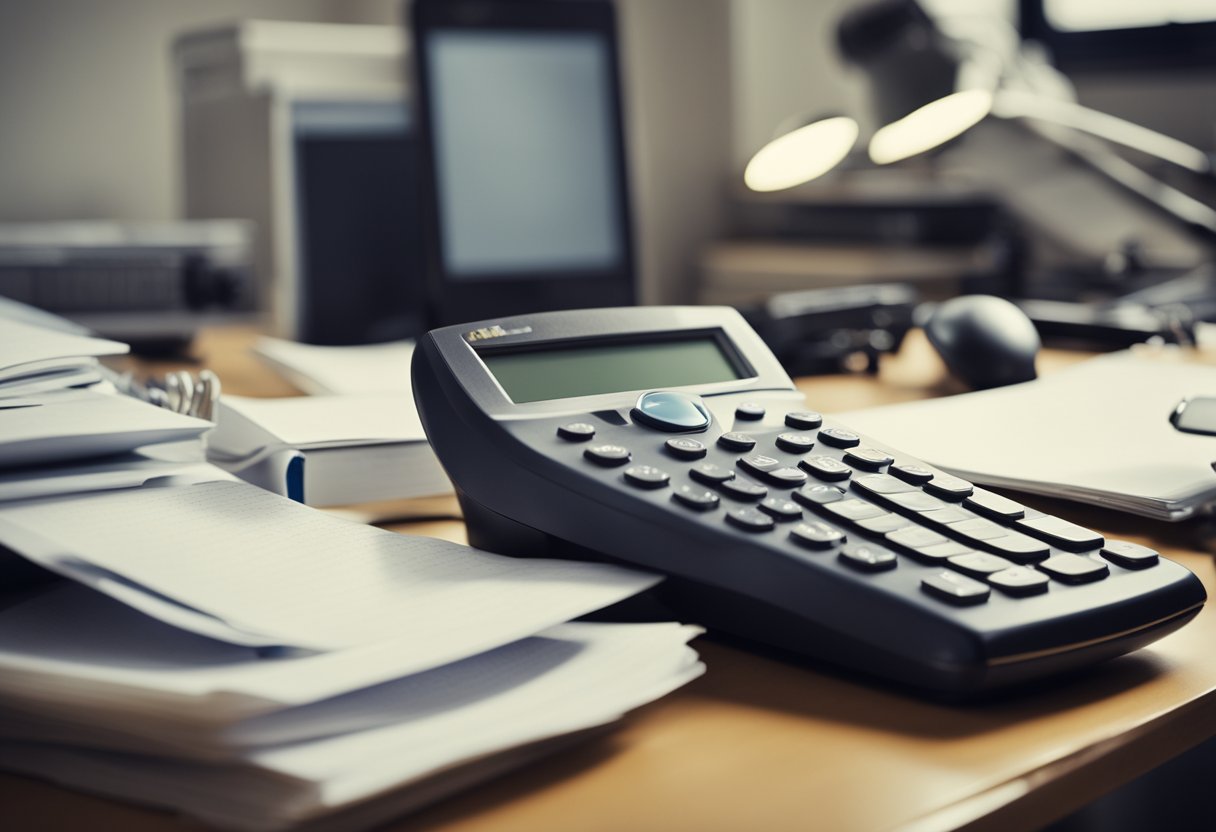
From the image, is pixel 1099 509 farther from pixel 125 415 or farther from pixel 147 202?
pixel 147 202

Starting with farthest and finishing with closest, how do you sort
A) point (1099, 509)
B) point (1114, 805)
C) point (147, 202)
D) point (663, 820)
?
point (147, 202)
point (1114, 805)
point (1099, 509)
point (663, 820)

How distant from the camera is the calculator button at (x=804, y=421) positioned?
45cm

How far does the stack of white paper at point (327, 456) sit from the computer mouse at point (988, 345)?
0.39 metres

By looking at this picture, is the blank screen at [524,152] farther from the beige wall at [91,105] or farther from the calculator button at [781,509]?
the beige wall at [91,105]

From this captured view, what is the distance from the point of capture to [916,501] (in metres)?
0.39

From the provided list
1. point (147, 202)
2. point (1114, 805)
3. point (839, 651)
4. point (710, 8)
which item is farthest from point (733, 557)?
point (710, 8)

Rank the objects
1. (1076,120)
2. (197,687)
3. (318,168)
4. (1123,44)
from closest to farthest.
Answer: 1. (197,687)
2. (1076,120)
3. (318,168)
4. (1123,44)

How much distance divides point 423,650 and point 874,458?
191 millimetres

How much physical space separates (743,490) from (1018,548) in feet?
0.28

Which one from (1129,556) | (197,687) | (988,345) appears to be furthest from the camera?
(988,345)

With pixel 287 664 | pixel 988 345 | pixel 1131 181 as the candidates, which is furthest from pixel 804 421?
pixel 1131 181

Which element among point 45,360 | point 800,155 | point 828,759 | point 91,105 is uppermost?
point 91,105

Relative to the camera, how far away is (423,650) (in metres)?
0.30

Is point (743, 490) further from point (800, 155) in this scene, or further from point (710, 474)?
point (800, 155)
